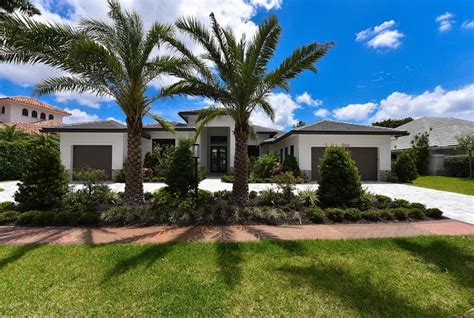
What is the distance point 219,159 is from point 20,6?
1744 cm

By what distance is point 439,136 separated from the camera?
26.8m

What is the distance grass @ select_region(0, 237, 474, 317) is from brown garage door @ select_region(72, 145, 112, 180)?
14.3 metres

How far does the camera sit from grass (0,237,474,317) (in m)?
3.09

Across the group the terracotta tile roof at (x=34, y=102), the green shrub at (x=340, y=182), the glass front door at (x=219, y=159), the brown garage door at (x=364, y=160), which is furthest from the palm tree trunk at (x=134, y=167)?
the terracotta tile roof at (x=34, y=102)

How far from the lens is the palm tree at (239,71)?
26.1 ft

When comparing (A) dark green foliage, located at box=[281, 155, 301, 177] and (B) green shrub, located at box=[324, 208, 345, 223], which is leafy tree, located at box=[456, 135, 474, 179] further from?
(B) green shrub, located at box=[324, 208, 345, 223]

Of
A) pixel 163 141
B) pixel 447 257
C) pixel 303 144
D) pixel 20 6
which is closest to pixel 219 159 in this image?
pixel 163 141

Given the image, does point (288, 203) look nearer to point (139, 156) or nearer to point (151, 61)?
point (139, 156)

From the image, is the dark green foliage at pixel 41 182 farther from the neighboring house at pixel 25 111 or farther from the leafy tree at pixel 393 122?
the leafy tree at pixel 393 122

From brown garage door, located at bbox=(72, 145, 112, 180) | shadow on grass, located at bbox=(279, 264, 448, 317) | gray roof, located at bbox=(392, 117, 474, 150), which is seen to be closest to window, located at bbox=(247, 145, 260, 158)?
brown garage door, located at bbox=(72, 145, 112, 180)

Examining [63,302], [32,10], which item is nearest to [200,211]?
[63,302]

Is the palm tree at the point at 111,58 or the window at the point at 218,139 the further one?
the window at the point at 218,139

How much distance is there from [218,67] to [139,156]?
4350 mm

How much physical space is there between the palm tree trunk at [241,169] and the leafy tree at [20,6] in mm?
11364
